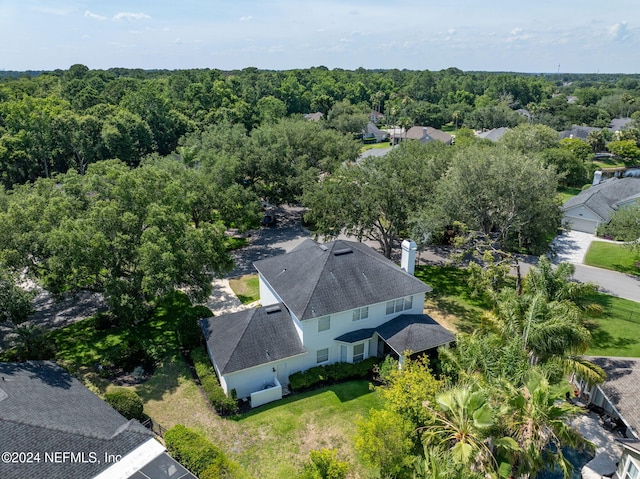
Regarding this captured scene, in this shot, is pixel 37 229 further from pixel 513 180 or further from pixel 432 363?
pixel 513 180

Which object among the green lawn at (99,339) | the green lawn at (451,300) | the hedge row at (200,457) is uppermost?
the hedge row at (200,457)

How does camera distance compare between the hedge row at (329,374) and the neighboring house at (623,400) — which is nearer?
the neighboring house at (623,400)

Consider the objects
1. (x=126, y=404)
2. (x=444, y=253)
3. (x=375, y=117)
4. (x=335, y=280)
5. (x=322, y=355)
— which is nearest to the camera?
(x=126, y=404)

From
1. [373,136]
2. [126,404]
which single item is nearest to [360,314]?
[126,404]

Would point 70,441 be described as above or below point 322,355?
above

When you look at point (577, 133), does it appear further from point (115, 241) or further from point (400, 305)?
point (115, 241)

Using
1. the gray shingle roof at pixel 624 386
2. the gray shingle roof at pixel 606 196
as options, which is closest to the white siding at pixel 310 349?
the gray shingle roof at pixel 624 386

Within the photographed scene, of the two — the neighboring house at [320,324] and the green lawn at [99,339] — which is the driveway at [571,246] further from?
the green lawn at [99,339]
